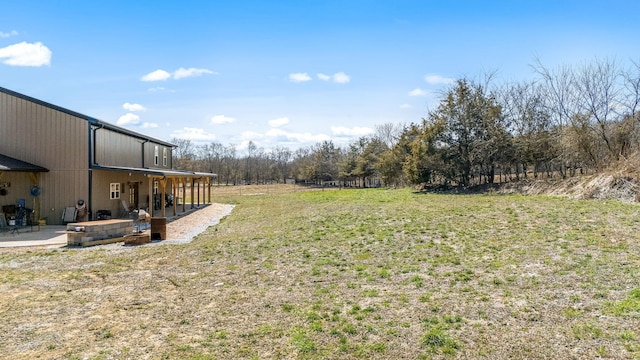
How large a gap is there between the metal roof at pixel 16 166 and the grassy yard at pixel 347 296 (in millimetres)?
5389

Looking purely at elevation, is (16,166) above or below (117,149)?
below

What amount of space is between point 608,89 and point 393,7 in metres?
13.6

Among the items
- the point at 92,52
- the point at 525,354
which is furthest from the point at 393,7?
the point at 92,52

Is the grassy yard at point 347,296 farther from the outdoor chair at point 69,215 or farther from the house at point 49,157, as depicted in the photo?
the house at point 49,157

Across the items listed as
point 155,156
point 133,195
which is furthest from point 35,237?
point 155,156

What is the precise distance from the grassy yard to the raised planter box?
869 millimetres

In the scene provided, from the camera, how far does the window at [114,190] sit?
1655 cm

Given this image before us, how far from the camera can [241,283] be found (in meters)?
6.62

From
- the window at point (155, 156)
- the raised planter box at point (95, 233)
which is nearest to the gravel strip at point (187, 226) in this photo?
the raised planter box at point (95, 233)

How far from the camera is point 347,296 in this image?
224 inches

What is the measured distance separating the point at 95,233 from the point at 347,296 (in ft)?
28.3

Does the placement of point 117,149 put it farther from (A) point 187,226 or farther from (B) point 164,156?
(B) point 164,156

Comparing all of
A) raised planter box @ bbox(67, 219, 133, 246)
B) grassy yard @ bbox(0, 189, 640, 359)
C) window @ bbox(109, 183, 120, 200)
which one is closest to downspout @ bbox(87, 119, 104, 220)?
window @ bbox(109, 183, 120, 200)

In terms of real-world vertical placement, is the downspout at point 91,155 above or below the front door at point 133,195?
above
